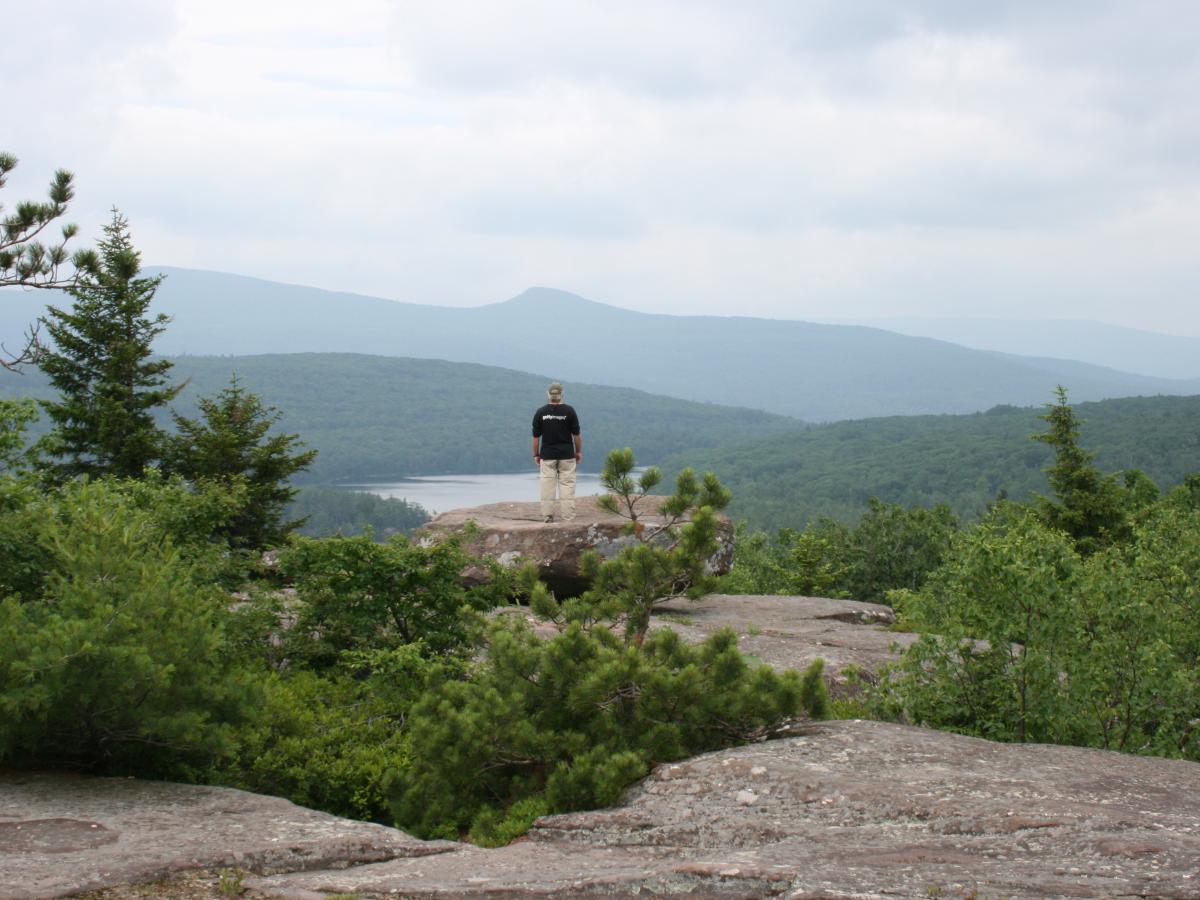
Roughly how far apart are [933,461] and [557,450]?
149714 mm

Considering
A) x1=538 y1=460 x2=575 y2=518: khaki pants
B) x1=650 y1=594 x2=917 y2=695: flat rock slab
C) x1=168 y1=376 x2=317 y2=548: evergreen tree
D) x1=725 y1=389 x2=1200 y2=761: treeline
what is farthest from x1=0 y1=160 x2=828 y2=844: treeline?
x1=168 y1=376 x2=317 y2=548: evergreen tree

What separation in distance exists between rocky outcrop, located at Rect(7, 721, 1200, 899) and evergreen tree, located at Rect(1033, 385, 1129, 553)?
25.6 meters

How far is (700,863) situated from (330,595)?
7.68 meters

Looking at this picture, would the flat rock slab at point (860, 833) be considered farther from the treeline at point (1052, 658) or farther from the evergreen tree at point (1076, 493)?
the evergreen tree at point (1076, 493)

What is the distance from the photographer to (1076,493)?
31812 mm

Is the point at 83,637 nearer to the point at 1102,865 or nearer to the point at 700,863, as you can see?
the point at 700,863

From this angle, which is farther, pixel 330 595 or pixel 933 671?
pixel 330 595

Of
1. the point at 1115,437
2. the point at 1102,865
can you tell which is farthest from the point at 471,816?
the point at 1115,437

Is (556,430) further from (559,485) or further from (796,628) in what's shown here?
(796,628)

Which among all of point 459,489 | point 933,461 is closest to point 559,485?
point 459,489

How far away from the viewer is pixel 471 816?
27.2 feet

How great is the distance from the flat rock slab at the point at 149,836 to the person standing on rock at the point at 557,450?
32.7ft

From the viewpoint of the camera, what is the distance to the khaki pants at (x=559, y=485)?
17.4 metres

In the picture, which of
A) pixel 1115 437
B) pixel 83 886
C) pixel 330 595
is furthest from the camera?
pixel 1115 437
